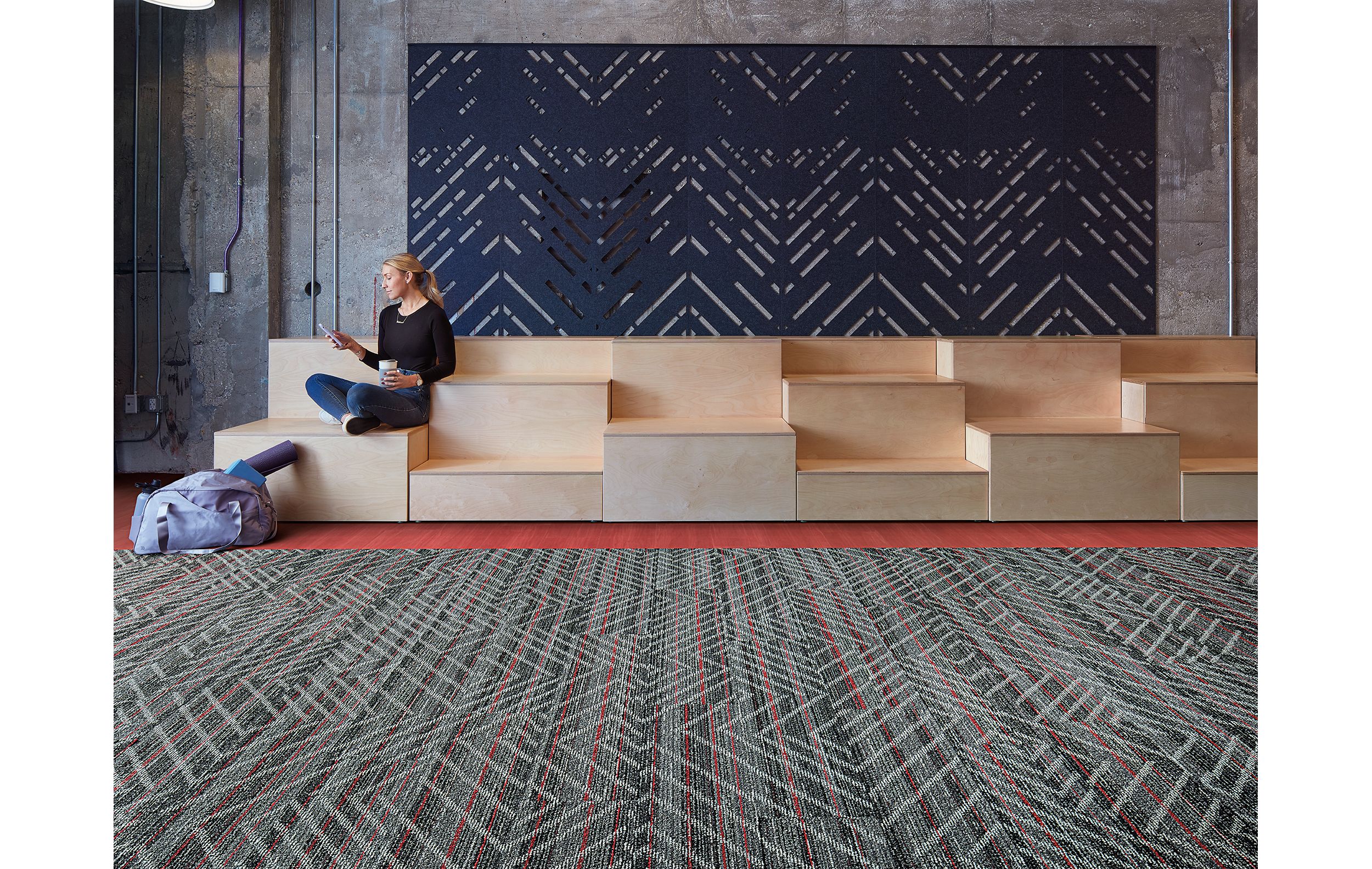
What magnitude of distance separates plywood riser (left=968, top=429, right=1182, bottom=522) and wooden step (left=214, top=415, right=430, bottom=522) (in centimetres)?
247

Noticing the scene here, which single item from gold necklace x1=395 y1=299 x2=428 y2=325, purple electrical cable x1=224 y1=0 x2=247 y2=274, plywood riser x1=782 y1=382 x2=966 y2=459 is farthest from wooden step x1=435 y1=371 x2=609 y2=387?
purple electrical cable x1=224 y1=0 x2=247 y2=274

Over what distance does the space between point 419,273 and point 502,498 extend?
116 cm

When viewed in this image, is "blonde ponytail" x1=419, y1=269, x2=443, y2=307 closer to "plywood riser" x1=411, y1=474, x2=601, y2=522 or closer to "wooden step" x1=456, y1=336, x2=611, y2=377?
"wooden step" x1=456, y1=336, x2=611, y2=377

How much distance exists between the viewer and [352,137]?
426 cm

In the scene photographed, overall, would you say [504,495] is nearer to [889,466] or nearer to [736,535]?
[736,535]

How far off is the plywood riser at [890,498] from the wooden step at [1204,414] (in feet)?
3.23

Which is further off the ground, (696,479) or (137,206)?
(137,206)

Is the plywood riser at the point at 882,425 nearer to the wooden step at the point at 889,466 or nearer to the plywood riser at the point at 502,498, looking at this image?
the wooden step at the point at 889,466

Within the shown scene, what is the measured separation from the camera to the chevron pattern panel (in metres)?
4.27

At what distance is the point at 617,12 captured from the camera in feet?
13.9

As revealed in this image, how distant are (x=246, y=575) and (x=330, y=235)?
2744 mm

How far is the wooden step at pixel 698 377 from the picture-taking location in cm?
342

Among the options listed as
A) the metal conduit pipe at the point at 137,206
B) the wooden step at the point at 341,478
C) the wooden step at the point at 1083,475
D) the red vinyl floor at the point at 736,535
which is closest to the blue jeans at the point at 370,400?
the wooden step at the point at 341,478

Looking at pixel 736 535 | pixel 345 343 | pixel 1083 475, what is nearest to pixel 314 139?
pixel 345 343
